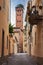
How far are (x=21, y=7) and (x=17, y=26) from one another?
23.6 ft

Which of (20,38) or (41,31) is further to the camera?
(20,38)

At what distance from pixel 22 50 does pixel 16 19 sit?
13.2m

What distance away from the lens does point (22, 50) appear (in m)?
80.0

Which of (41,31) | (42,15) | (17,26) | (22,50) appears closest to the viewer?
(42,15)

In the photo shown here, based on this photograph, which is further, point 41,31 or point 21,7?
point 21,7

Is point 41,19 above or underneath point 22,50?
above

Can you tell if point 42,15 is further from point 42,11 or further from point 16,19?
point 16,19

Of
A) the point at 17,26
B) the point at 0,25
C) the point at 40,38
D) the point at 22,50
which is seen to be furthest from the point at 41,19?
the point at 17,26

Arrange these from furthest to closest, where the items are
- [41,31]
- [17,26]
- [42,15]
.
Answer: [17,26]
[41,31]
[42,15]

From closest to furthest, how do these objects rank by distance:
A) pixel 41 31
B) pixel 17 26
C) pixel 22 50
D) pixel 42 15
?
1. pixel 42 15
2. pixel 41 31
3. pixel 22 50
4. pixel 17 26

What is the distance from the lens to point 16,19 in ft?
288

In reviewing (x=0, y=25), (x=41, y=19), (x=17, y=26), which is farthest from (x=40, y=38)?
(x=17, y=26)

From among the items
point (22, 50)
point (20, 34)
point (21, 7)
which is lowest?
point (22, 50)

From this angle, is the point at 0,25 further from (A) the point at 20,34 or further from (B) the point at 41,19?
(A) the point at 20,34
